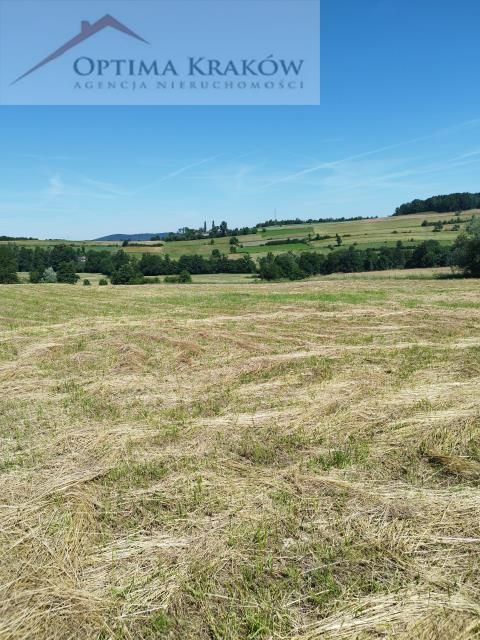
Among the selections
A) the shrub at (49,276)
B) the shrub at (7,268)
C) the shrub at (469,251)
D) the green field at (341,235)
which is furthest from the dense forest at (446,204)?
the shrub at (7,268)

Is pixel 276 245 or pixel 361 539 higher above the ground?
pixel 276 245

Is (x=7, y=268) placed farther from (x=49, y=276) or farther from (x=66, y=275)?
(x=66, y=275)

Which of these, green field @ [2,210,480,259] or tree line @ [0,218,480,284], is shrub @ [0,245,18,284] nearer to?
tree line @ [0,218,480,284]

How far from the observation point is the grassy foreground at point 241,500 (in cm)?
235

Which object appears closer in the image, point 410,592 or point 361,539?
point 410,592

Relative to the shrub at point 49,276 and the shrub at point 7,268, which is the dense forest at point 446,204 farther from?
the shrub at point 7,268

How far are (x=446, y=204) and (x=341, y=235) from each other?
30441 millimetres

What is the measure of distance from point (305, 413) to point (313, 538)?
91.4 inches

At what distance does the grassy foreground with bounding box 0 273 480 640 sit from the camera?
7.72ft

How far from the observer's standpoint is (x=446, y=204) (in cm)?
9894

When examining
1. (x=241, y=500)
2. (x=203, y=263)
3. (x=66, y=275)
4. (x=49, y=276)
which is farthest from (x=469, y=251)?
(x=49, y=276)

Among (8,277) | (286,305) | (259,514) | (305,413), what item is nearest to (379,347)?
(305,413)

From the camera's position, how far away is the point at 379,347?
29.5 feet

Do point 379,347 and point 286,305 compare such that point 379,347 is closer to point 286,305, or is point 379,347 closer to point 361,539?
point 361,539
